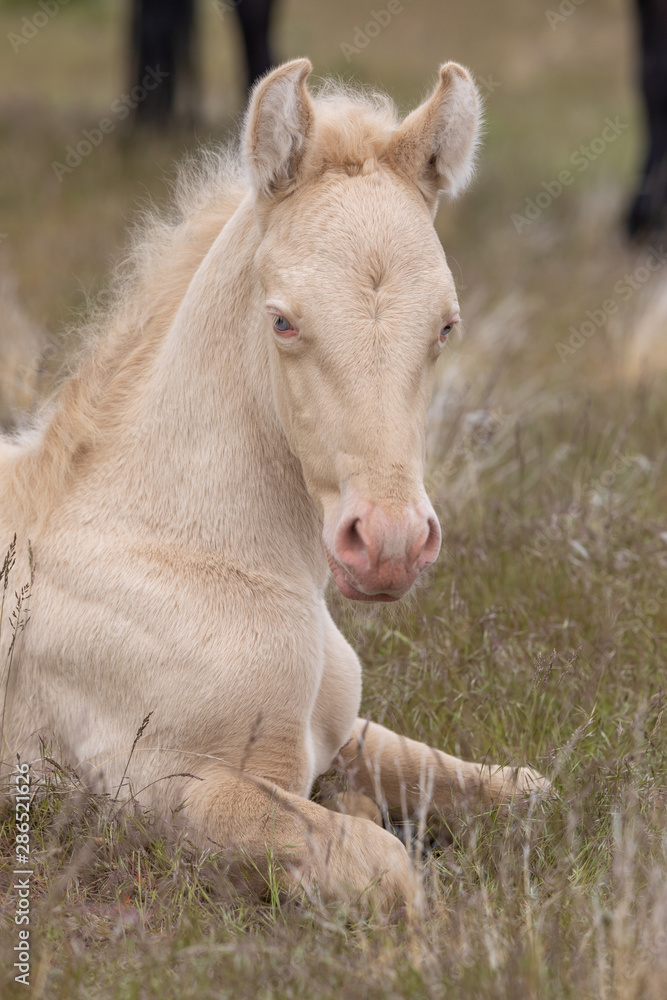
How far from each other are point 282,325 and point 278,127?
1.63 ft

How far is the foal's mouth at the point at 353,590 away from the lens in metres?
2.52

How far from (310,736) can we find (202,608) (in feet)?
1.56

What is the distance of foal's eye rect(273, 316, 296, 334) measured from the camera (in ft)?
8.61

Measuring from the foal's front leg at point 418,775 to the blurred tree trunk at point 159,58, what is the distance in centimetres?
966

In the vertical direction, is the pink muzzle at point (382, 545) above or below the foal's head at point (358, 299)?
below

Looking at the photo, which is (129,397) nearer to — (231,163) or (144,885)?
(231,163)

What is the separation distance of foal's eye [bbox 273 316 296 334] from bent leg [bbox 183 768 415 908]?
1.12 m

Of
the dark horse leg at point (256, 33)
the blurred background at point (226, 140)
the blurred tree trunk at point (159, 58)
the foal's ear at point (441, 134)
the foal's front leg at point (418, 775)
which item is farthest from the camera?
the blurred tree trunk at point (159, 58)

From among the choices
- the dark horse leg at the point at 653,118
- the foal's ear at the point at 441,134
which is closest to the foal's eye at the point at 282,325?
the foal's ear at the point at 441,134

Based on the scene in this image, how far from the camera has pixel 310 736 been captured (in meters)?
3.00

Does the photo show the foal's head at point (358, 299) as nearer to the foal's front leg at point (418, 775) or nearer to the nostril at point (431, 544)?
the nostril at point (431, 544)

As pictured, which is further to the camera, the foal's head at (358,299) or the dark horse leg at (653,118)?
the dark horse leg at (653,118)

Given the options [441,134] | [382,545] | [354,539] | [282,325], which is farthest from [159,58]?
[382,545]

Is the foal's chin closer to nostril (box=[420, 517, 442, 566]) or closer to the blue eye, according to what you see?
nostril (box=[420, 517, 442, 566])
